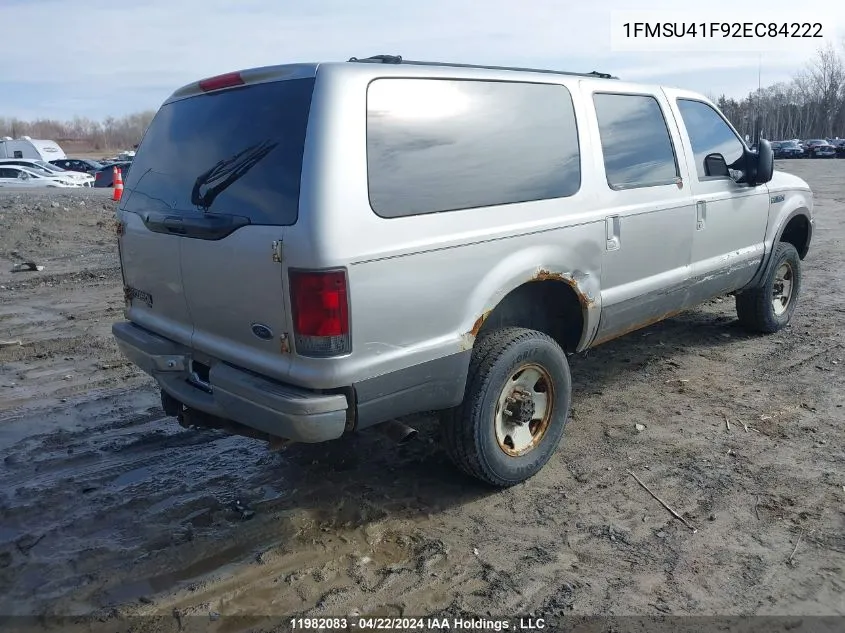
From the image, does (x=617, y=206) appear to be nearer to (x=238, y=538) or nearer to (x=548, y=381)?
(x=548, y=381)

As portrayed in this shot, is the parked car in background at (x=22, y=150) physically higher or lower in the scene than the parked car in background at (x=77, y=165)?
higher

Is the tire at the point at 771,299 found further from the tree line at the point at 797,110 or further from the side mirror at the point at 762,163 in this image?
the tree line at the point at 797,110

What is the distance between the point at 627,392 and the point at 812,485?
5.20ft

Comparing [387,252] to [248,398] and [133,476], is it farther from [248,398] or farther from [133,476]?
[133,476]

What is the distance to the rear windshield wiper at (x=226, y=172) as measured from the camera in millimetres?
3058

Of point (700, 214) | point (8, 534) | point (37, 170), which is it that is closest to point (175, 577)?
point (8, 534)

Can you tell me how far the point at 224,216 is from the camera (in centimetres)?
307

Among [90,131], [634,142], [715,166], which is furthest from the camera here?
[90,131]

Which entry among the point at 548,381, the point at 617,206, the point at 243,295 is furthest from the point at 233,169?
the point at 617,206

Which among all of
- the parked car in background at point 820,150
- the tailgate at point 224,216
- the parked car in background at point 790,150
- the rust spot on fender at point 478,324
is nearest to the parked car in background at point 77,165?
the tailgate at point 224,216

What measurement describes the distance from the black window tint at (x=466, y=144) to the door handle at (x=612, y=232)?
1.11ft

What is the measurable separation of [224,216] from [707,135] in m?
3.75

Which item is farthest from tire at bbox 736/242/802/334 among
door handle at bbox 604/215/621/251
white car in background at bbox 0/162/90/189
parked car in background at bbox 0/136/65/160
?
parked car in background at bbox 0/136/65/160

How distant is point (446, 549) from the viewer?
3221 mm
